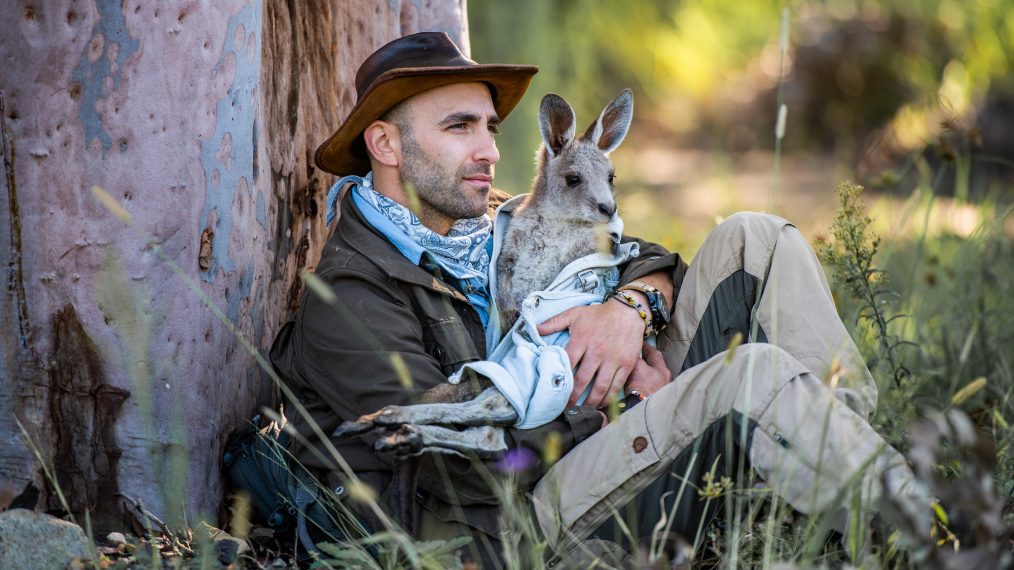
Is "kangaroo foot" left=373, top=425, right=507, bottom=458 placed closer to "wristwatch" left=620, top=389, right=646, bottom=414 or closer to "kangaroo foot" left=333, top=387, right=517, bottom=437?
"kangaroo foot" left=333, top=387, right=517, bottom=437

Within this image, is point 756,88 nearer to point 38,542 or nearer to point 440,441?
point 440,441

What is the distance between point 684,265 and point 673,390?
1176mm

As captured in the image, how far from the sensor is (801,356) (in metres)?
3.84

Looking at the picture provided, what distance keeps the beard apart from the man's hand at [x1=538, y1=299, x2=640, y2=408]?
0.59m

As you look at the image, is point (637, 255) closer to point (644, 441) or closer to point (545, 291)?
point (545, 291)

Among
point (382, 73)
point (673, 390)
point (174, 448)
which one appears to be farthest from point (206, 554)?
point (382, 73)

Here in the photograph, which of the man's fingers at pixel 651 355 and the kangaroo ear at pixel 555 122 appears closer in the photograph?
the man's fingers at pixel 651 355

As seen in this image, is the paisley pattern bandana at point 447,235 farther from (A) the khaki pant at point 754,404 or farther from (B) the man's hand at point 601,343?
(A) the khaki pant at point 754,404

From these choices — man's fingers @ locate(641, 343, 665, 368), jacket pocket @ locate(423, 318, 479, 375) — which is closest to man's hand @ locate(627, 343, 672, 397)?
man's fingers @ locate(641, 343, 665, 368)

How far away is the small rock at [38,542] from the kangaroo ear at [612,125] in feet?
8.71

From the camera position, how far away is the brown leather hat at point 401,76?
405 cm

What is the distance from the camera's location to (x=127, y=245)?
142 inches

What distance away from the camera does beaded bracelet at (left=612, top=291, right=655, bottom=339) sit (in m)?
4.10

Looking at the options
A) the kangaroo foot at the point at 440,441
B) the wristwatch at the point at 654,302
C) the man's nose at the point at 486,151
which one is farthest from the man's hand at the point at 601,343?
the man's nose at the point at 486,151
